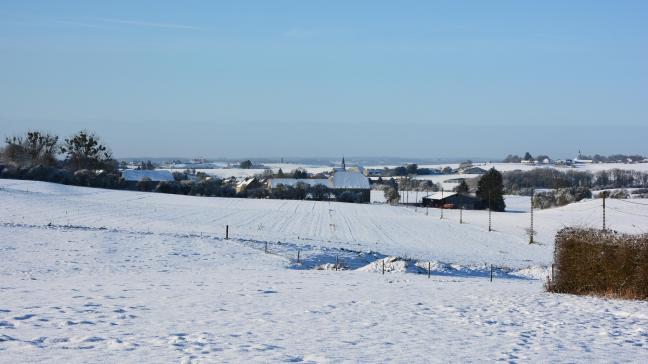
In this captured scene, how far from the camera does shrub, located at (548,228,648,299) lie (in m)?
17.4

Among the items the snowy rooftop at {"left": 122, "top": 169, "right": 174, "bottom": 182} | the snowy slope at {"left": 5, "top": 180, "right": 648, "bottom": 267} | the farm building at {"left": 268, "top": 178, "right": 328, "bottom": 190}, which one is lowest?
the snowy slope at {"left": 5, "top": 180, "right": 648, "bottom": 267}

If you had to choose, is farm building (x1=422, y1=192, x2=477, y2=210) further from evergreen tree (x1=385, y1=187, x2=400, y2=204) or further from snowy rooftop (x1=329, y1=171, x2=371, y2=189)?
snowy rooftop (x1=329, y1=171, x2=371, y2=189)

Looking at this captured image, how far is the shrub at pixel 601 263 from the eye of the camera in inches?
686

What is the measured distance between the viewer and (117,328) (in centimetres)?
1124

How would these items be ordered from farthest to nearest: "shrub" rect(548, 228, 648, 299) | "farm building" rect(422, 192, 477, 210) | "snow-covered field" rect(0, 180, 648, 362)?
"farm building" rect(422, 192, 477, 210), "shrub" rect(548, 228, 648, 299), "snow-covered field" rect(0, 180, 648, 362)

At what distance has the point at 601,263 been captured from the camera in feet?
59.3

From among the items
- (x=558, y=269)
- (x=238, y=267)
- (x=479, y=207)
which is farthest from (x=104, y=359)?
(x=479, y=207)

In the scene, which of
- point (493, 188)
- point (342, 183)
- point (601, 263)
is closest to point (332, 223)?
point (601, 263)

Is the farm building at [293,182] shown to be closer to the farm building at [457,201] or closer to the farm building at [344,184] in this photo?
the farm building at [344,184]

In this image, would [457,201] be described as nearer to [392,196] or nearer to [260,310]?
[392,196]

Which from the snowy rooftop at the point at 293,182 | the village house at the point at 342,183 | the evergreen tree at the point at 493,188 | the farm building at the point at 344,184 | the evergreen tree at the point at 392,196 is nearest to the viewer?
the evergreen tree at the point at 493,188

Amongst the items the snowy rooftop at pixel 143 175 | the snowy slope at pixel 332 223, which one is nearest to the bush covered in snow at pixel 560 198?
the snowy slope at pixel 332 223

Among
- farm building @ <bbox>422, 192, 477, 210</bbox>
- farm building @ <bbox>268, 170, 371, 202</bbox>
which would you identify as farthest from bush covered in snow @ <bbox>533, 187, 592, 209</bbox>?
farm building @ <bbox>268, 170, 371, 202</bbox>

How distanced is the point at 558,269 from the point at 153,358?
13.5 metres
